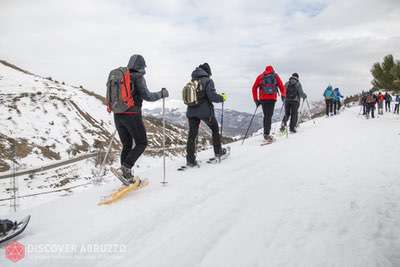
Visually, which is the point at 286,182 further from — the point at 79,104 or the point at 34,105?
the point at 79,104

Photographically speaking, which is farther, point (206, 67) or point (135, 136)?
point (206, 67)

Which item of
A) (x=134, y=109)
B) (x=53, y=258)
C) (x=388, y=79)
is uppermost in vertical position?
(x=388, y=79)

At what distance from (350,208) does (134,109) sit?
3.92m

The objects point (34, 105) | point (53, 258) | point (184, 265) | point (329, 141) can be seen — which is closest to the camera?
point (184, 265)

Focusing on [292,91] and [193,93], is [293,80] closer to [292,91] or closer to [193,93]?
[292,91]

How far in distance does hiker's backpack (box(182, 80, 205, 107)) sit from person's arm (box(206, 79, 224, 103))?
0.48 feet

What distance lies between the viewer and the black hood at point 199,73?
8398 mm

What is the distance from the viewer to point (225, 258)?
3.59m

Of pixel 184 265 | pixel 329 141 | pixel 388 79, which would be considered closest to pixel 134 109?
pixel 184 265

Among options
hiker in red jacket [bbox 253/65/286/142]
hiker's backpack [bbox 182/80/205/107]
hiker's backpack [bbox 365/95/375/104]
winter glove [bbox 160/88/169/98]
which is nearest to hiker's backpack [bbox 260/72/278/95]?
hiker in red jacket [bbox 253/65/286/142]

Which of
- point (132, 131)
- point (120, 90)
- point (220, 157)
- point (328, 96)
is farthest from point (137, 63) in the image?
point (328, 96)

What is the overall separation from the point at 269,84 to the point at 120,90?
22.8 ft

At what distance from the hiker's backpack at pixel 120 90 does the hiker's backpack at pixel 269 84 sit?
6.66 m

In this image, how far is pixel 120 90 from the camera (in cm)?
614
